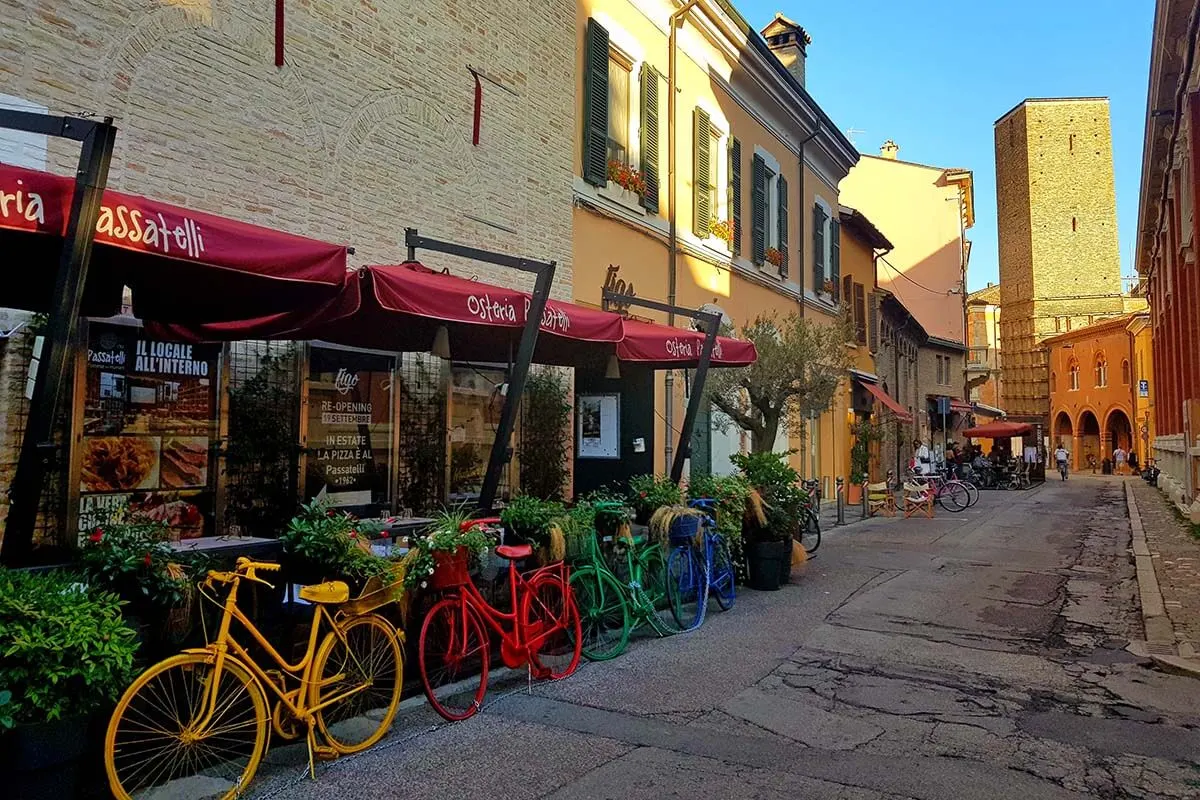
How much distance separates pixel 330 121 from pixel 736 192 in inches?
381

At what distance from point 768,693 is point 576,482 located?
6217 mm

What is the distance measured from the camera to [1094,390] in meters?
55.3

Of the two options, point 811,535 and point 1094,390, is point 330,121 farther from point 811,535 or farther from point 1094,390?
point 1094,390

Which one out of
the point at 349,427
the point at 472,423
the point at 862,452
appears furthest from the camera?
the point at 862,452

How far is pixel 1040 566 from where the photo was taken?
463 inches

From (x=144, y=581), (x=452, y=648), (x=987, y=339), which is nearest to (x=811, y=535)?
(x=452, y=648)

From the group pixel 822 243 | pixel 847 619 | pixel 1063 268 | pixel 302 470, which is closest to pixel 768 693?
pixel 847 619

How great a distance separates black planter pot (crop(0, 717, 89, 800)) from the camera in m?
3.25

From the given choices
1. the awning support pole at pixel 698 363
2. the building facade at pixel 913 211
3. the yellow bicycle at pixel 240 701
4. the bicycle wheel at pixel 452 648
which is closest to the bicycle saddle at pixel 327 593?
the yellow bicycle at pixel 240 701

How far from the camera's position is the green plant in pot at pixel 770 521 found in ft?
30.6

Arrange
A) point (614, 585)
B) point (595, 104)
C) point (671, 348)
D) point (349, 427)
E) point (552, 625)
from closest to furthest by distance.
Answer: point (552, 625) < point (614, 585) < point (349, 427) < point (671, 348) < point (595, 104)

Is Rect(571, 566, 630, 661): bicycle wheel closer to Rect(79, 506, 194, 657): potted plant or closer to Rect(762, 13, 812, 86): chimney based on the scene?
Rect(79, 506, 194, 657): potted plant

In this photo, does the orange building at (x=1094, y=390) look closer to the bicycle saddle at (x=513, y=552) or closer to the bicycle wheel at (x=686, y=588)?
the bicycle wheel at (x=686, y=588)

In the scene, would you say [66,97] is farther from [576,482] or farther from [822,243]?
[822,243]
